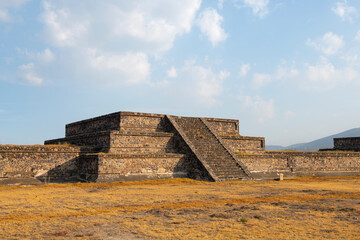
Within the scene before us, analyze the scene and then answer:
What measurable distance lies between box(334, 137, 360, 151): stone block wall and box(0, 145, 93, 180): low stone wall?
23.9 meters

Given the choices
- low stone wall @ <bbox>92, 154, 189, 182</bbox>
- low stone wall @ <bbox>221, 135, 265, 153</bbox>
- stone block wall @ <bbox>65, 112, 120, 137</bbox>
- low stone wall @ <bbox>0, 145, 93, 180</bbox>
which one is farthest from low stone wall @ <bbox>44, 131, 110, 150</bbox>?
low stone wall @ <bbox>221, 135, 265, 153</bbox>

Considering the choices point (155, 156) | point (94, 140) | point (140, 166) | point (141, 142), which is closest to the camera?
point (140, 166)

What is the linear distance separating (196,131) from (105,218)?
14.4 metres

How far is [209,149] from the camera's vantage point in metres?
19.2

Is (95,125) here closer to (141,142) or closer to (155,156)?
(141,142)

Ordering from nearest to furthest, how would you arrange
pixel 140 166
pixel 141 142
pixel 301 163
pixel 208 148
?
1. pixel 140 166
2. pixel 141 142
3. pixel 208 148
4. pixel 301 163

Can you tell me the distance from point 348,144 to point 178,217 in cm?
2709

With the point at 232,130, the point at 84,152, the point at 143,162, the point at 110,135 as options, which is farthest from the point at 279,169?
the point at 84,152

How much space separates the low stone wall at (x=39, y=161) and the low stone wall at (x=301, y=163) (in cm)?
968

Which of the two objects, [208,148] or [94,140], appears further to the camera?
[208,148]

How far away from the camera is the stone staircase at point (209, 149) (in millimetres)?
17109

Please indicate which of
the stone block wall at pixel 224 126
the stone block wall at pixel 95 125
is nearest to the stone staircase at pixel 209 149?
the stone block wall at pixel 224 126

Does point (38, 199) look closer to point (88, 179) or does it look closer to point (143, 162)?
point (88, 179)

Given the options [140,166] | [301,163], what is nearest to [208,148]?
[140,166]
